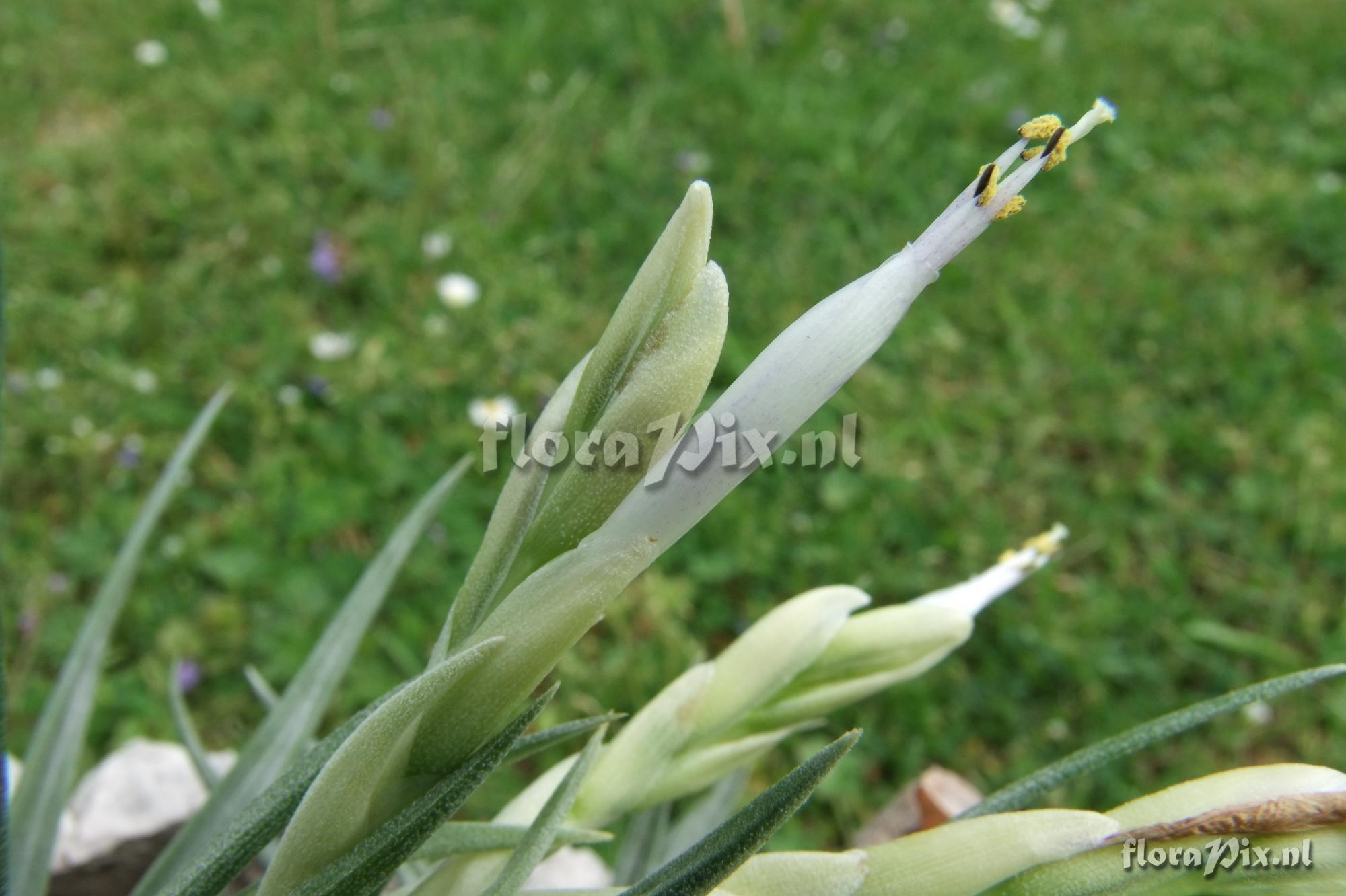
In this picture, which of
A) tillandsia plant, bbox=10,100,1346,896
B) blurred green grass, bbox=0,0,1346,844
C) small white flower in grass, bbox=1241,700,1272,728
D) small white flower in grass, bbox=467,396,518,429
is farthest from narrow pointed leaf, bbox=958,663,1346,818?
small white flower in grass, bbox=467,396,518,429

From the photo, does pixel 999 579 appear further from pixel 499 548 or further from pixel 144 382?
pixel 144 382

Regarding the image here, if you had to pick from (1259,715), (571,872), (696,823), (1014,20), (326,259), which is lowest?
(1259,715)

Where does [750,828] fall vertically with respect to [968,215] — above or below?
below

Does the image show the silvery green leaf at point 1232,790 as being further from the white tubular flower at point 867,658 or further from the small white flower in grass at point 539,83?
the small white flower in grass at point 539,83

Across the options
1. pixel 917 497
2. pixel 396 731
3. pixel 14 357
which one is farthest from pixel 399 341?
pixel 396 731

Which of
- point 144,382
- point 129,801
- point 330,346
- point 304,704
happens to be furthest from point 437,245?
point 304,704

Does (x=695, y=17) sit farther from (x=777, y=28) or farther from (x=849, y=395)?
(x=849, y=395)
